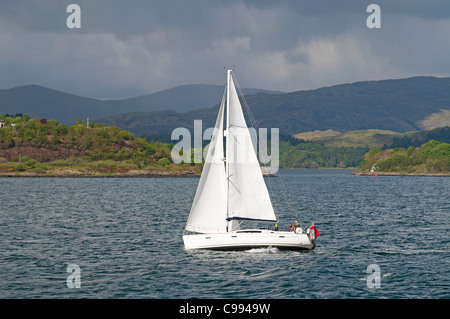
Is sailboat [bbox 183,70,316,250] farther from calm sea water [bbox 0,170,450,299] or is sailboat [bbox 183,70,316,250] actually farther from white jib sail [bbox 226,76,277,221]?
calm sea water [bbox 0,170,450,299]

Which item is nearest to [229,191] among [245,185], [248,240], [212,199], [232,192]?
[232,192]

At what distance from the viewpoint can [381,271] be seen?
44.5m

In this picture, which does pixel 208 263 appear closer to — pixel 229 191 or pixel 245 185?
pixel 229 191

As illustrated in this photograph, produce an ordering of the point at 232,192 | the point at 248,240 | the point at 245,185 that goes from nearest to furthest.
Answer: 1. the point at 248,240
2. the point at 232,192
3. the point at 245,185

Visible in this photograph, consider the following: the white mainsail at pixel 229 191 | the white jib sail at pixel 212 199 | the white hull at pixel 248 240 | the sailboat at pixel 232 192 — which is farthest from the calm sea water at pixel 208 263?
the white mainsail at pixel 229 191

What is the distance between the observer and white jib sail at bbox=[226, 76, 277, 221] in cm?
4969

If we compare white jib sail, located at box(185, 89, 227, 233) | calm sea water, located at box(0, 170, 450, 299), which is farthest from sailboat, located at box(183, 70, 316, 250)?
calm sea water, located at box(0, 170, 450, 299)

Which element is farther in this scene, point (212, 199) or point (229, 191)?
point (212, 199)

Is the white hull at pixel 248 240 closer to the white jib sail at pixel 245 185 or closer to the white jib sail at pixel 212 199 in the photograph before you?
the white jib sail at pixel 212 199

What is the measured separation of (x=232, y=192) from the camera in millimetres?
50031

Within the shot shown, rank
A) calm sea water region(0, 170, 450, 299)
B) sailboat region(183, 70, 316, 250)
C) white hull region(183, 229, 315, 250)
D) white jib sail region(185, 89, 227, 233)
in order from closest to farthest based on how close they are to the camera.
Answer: calm sea water region(0, 170, 450, 299), white hull region(183, 229, 315, 250), sailboat region(183, 70, 316, 250), white jib sail region(185, 89, 227, 233)

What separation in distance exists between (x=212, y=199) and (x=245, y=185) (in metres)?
3.24

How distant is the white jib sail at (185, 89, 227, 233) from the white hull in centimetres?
149
